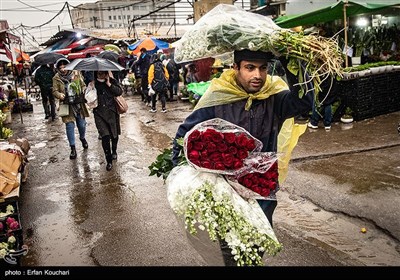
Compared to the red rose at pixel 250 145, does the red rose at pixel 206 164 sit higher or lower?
lower

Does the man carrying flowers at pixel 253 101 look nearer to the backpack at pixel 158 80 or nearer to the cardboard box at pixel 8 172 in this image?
the cardboard box at pixel 8 172

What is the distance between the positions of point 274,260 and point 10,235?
8.81 feet

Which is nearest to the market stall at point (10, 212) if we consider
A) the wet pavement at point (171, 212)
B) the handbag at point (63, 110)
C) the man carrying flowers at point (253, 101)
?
the wet pavement at point (171, 212)

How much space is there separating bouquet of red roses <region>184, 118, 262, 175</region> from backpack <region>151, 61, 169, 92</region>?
402 inches

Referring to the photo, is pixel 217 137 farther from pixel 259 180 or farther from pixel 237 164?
pixel 259 180

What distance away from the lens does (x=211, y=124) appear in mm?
2521

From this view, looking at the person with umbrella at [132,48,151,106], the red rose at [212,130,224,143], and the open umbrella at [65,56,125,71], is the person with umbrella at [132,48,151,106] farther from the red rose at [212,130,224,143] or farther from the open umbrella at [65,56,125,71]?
the red rose at [212,130,224,143]

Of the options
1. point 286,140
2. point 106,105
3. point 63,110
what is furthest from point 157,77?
point 286,140

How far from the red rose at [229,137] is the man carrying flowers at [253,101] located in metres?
0.24

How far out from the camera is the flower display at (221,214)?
228cm

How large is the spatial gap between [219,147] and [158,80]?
1038 centimetres

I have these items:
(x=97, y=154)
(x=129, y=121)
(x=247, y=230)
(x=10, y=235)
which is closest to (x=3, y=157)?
(x=10, y=235)
